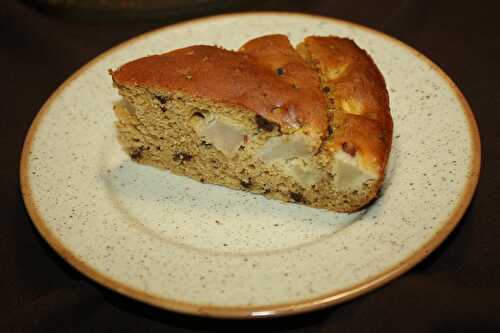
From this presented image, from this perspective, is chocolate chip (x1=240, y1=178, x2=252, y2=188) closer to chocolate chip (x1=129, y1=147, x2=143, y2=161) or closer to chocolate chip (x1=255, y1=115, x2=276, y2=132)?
chocolate chip (x1=255, y1=115, x2=276, y2=132)

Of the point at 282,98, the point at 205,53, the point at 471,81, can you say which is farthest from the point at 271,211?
the point at 471,81

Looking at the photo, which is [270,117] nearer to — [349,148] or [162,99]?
[349,148]

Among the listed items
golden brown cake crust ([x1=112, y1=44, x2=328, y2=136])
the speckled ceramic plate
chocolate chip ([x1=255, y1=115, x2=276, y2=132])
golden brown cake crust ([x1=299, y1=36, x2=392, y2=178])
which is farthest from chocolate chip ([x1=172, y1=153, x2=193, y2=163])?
golden brown cake crust ([x1=299, y1=36, x2=392, y2=178])

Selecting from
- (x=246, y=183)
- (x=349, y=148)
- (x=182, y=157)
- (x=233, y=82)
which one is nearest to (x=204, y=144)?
(x=182, y=157)

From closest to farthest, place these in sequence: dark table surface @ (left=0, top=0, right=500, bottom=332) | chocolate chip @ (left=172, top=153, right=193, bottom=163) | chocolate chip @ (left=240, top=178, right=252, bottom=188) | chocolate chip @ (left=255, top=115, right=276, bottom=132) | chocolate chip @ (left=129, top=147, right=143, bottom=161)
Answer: dark table surface @ (left=0, top=0, right=500, bottom=332) < chocolate chip @ (left=255, top=115, right=276, bottom=132) < chocolate chip @ (left=240, top=178, right=252, bottom=188) < chocolate chip @ (left=172, top=153, right=193, bottom=163) < chocolate chip @ (left=129, top=147, right=143, bottom=161)

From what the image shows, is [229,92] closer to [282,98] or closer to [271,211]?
[282,98]

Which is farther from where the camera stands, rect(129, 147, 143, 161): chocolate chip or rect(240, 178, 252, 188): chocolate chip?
rect(129, 147, 143, 161): chocolate chip
